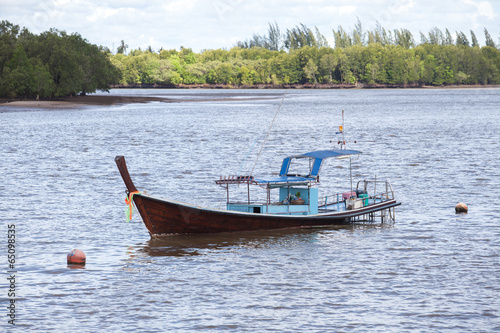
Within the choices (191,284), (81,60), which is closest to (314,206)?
(191,284)

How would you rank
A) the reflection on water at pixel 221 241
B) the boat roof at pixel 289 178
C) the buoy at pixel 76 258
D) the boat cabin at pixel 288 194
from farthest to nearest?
the boat cabin at pixel 288 194, the boat roof at pixel 289 178, the reflection on water at pixel 221 241, the buoy at pixel 76 258

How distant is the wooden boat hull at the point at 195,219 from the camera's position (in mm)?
27438

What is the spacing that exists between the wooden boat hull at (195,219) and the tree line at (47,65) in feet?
371

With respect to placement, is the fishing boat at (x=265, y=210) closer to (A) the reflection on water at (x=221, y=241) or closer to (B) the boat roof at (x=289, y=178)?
(B) the boat roof at (x=289, y=178)

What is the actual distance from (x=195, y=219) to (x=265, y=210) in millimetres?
3136

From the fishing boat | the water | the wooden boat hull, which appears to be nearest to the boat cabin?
the fishing boat

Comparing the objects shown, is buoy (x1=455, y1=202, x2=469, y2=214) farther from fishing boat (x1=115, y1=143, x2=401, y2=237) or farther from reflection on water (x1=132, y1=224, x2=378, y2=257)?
reflection on water (x1=132, y1=224, x2=378, y2=257)

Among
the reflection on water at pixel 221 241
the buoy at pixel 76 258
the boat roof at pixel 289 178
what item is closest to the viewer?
the buoy at pixel 76 258

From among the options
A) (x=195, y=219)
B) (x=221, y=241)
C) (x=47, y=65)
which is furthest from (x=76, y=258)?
(x=47, y=65)

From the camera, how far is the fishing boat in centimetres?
2767

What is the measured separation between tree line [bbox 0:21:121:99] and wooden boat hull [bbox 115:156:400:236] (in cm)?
11303

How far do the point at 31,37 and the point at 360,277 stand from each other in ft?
488

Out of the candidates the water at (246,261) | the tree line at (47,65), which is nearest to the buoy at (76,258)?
the water at (246,261)

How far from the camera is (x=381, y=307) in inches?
783
